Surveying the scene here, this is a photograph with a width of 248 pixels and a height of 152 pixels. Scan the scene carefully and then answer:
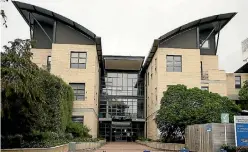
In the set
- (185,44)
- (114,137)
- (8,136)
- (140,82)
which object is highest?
(185,44)

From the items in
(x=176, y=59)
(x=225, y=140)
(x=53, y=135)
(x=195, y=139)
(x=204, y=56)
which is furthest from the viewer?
(x=204, y=56)

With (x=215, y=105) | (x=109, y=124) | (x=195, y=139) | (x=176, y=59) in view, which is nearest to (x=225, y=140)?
(x=195, y=139)

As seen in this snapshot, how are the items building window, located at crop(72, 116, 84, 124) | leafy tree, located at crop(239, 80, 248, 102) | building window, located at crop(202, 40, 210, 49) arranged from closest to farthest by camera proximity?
1. building window, located at crop(72, 116, 84, 124)
2. leafy tree, located at crop(239, 80, 248, 102)
3. building window, located at crop(202, 40, 210, 49)

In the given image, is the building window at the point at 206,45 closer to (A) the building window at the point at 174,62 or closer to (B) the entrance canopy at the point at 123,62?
(A) the building window at the point at 174,62

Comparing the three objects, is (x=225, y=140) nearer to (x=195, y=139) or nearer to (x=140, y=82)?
(x=195, y=139)

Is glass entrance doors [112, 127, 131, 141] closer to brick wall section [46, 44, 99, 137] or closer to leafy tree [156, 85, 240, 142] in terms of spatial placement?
brick wall section [46, 44, 99, 137]

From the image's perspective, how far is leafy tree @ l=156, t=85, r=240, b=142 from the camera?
24250mm

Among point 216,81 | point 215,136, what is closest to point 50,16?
point 216,81

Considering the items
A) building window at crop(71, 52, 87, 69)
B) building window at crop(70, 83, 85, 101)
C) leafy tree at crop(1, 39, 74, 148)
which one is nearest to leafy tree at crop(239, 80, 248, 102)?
building window at crop(70, 83, 85, 101)

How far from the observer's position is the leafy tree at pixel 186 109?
79.6ft

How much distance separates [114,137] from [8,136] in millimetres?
33976

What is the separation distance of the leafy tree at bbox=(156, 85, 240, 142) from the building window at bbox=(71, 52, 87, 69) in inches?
454

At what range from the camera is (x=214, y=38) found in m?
40.5

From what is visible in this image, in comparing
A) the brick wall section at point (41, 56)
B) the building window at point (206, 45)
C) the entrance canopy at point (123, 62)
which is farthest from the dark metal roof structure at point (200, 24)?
the brick wall section at point (41, 56)
